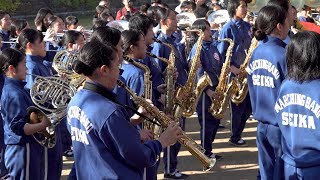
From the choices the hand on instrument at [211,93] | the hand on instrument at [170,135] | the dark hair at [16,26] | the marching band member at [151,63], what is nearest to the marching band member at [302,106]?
the hand on instrument at [170,135]

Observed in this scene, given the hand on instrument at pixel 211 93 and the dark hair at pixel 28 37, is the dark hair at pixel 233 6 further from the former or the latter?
the dark hair at pixel 28 37

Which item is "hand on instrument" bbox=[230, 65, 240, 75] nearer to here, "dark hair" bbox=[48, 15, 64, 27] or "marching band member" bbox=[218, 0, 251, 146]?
"marching band member" bbox=[218, 0, 251, 146]

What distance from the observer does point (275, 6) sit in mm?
4617

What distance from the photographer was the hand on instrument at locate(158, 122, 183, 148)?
132 inches

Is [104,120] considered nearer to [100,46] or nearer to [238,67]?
[100,46]

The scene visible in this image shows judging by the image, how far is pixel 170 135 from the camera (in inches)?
134

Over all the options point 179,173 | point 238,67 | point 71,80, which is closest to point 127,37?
point 71,80

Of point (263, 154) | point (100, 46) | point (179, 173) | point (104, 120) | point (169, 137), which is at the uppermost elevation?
point (100, 46)

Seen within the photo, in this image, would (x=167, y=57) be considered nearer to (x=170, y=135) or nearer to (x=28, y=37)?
(x=28, y=37)

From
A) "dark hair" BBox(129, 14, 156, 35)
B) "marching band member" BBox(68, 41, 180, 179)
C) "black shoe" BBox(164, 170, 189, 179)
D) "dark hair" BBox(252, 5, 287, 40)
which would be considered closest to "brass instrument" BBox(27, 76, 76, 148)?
"marching band member" BBox(68, 41, 180, 179)

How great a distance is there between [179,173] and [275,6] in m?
2.52

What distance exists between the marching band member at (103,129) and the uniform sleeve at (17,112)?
1239 millimetres

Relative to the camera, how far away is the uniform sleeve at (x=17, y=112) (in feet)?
14.1

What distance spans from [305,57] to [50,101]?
219 centimetres
